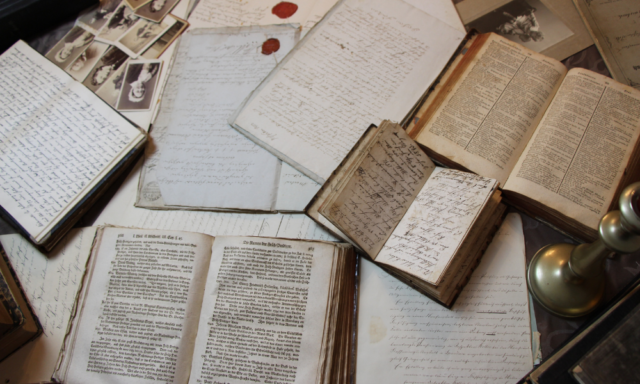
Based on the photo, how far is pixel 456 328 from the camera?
27.2 inches

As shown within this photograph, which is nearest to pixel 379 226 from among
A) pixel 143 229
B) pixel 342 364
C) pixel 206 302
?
pixel 342 364

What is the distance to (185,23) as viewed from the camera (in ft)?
3.39

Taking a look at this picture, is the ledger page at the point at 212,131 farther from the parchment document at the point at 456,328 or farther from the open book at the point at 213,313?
the parchment document at the point at 456,328

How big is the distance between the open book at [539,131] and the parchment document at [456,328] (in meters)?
0.11

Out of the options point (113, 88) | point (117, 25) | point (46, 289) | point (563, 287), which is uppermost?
point (117, 25)

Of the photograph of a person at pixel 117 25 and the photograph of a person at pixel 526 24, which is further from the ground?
the photograph of a person at pixel 526 24

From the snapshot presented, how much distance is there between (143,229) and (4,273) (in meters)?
0.33

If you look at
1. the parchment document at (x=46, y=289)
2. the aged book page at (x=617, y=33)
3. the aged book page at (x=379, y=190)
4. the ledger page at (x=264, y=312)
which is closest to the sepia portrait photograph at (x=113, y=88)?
the parchment document at (x=46, y=289)

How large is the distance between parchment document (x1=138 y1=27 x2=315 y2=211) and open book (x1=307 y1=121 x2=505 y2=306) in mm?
175

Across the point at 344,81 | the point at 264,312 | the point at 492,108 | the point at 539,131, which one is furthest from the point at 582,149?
the point at 264,312

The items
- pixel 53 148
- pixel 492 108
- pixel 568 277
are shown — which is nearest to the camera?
pixel 568 277

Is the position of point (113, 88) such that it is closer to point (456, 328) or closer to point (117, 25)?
point (117, 25)

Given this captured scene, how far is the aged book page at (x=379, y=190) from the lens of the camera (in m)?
0.64

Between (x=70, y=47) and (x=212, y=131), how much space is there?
0.54 metres
